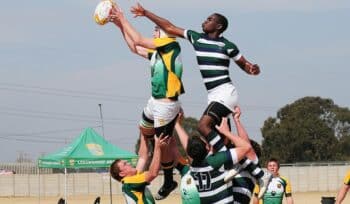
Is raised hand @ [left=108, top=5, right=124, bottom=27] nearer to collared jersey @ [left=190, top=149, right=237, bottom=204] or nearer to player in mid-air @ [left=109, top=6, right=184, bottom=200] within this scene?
player in mid-air @ [left=109, top=6, right=184, bottom=200]

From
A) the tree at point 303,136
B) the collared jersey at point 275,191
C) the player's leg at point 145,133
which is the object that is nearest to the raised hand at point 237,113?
the player's leg at point 145,133

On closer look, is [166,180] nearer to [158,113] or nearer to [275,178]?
[158,113]

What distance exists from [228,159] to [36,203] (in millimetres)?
43029

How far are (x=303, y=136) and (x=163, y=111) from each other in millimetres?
87175

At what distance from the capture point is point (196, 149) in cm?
1032

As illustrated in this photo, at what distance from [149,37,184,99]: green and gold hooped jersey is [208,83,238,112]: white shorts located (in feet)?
1.78

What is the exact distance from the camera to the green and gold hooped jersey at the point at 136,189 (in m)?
11.5

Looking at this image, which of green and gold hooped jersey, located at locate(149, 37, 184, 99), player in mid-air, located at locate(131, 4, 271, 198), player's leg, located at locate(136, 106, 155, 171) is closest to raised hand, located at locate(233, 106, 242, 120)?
player in mid-air, located at locate(131, 4, 271, 198)

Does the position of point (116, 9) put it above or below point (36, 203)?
above

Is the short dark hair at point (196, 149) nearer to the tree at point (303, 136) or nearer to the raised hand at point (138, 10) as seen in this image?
the raised hand at point (138, 10)

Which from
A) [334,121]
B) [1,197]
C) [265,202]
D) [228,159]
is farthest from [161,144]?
[334,121]

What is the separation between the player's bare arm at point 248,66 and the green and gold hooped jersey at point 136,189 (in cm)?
198

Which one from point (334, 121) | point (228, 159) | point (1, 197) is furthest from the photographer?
point (334, 121)

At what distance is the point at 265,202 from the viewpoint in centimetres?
1688
